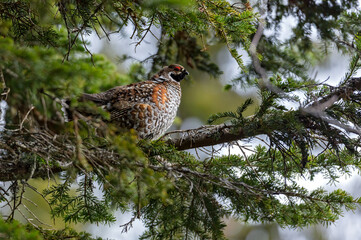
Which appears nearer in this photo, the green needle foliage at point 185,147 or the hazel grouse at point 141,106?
the green needle foliage at point 185,147

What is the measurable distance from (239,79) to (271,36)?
0.75 meters

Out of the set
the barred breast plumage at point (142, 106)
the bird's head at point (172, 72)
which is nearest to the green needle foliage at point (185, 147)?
the barred breast plumage at point (142, 106)

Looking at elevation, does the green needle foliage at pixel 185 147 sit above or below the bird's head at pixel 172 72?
below

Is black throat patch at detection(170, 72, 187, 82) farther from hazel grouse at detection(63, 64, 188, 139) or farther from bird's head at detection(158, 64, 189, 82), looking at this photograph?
hazel grouse at detection(63, 64, 188, 139)

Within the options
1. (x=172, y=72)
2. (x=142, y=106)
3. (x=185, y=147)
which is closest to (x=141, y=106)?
(x=142, y=106)

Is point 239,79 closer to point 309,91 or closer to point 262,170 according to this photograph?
point 262,170

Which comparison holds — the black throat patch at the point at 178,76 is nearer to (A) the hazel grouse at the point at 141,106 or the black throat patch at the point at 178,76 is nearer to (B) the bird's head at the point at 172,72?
(B) the bird's head at the point at 172,72

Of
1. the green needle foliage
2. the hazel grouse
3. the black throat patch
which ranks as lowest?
the green needle foliage

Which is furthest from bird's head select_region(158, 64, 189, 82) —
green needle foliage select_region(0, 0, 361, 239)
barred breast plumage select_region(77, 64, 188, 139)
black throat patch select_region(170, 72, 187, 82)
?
green needle foliage select_region(0, 0, 361, 239)

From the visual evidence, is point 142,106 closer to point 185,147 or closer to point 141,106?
point 141,106

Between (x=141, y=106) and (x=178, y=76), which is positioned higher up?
(x=178, y=76)

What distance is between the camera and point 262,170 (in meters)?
4.00

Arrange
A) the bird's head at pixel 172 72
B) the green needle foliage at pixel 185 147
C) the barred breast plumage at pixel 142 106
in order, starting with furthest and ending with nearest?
the bird's head at pixel 172 72
the barred breast plumage at pixel 142 106
the green needle foliage at pixel 185 147

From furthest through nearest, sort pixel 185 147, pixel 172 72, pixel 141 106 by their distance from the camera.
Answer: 1. pixel 172 72
2. pixel 141 106
3. pixel 185 147
